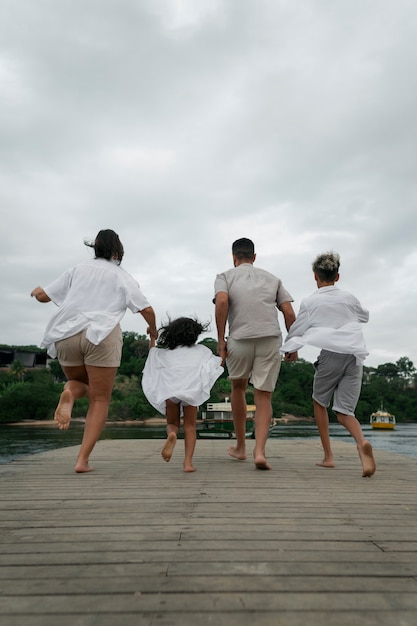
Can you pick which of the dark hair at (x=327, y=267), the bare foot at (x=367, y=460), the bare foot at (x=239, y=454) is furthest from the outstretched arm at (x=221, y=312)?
the bare foot at (x=367, y=460)

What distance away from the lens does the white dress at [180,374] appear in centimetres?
357

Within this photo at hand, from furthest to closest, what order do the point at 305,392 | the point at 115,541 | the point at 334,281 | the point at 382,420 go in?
the point at 305,392 → the point at 382,420 → the point at 334,281 → the point at 115,541

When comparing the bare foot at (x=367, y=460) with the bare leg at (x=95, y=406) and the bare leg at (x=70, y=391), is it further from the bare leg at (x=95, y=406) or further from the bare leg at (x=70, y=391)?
the bare leg at (x=70, y=391)

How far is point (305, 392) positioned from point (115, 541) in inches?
3289

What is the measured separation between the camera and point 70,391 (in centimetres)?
323

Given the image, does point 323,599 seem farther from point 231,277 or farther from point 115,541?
point 231,277

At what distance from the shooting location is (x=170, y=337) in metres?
3.80

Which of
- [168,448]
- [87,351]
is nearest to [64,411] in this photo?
[87,351]

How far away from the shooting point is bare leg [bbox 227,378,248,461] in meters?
4.00

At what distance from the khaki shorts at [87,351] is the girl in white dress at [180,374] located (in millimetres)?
415

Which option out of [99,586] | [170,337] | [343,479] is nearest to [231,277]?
[170,337]

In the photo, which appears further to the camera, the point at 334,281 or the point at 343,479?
the point at 334,281

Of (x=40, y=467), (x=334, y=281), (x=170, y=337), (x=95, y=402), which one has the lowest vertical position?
(x=40, y=467)

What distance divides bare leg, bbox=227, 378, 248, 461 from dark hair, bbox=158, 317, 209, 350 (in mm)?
545
